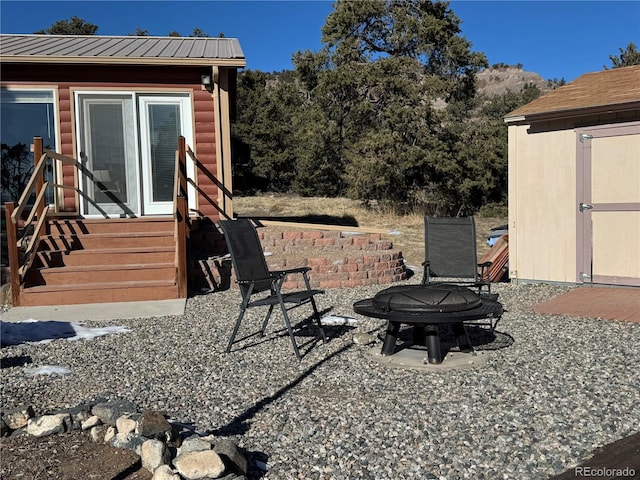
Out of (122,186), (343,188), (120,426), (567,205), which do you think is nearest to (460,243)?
(567,205)

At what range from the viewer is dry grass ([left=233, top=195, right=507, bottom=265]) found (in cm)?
1292

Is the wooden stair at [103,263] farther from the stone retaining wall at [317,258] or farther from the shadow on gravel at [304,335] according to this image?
the shadow on gravel at [304,335]

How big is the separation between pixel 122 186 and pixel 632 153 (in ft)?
23.3

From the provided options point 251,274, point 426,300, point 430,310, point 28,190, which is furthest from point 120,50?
point 430,310

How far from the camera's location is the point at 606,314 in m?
5.81

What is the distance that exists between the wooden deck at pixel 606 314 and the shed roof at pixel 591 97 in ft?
7.11

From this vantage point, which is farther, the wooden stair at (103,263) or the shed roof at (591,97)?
the wooden stair at (103,263)

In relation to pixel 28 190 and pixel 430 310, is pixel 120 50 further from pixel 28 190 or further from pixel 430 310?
pixel 430 310

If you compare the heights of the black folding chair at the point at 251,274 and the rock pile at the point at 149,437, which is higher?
the black folding chair at the point at 251,274

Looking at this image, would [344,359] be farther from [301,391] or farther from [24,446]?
[24,446]

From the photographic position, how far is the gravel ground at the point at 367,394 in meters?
2.79

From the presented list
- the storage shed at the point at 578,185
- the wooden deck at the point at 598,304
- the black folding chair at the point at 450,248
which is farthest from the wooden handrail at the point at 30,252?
the storage shed at the point at 578,185

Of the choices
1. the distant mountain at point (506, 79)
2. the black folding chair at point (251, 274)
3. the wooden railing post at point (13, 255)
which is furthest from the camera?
the distant mountain at point (506, 79)

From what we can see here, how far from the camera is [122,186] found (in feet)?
29.7
